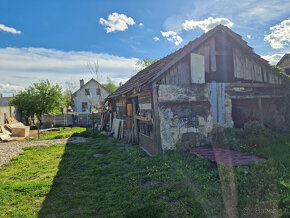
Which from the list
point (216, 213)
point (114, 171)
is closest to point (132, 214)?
point (216, 213)

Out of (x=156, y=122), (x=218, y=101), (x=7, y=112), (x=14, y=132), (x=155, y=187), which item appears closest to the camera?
(x=155, y=187)

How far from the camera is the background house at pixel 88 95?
111 ft

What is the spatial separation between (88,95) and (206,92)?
1193 inches

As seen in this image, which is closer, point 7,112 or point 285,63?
point 7,112

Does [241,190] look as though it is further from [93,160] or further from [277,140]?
[93,160]

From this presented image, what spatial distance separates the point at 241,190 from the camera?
3.66 m

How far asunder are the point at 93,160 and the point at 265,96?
7.98 meters

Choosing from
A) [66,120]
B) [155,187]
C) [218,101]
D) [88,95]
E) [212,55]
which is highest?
[88,95]

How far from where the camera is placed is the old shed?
664 cm

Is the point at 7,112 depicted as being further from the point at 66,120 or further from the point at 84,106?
the point at 84,106

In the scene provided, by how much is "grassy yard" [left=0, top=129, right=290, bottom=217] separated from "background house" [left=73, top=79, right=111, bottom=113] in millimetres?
27918

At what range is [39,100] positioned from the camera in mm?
20406

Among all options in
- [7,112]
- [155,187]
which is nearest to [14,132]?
[7,112]

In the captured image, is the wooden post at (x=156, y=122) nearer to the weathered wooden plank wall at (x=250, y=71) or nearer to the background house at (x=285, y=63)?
the weathered wooden plank wall at (x=250, y=71)
